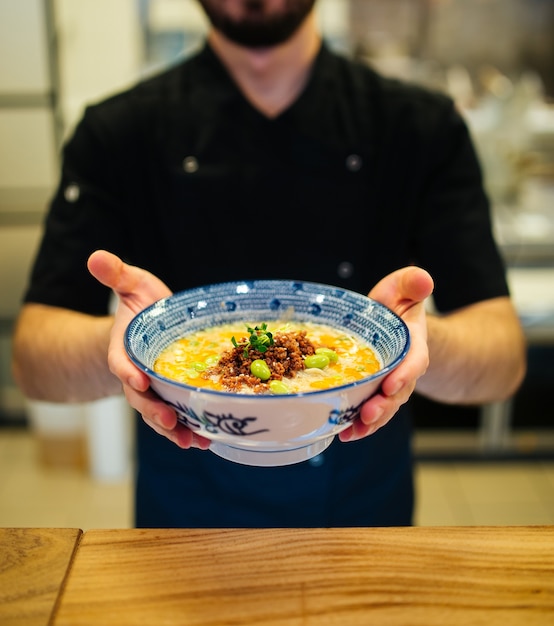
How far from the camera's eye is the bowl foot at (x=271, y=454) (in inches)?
38.5

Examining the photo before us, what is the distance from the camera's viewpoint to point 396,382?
0.93 m

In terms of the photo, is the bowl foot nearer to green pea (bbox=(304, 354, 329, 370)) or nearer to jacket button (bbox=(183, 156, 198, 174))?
green pea (bbox=(304, 354, 329, 370))

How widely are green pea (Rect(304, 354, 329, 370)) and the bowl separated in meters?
0.09

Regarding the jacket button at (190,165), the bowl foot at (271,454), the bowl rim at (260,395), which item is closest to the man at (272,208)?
the jacket button at (190,165)

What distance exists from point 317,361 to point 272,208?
804 millimetres

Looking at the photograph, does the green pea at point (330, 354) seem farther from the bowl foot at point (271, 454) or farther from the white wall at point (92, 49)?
the white wall at point (92, 49)

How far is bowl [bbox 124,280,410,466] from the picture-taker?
871 millimetres

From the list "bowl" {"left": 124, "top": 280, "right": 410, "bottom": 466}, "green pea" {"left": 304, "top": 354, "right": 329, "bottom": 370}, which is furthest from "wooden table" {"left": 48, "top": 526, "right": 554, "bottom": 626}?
"green pea" {"left": 304, "top": 354, "right": 329, "bottom": 370}

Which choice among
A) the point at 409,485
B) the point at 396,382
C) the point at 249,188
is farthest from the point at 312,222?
the point at 396,382

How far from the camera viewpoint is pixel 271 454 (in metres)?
0.98

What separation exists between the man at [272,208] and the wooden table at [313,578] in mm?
790

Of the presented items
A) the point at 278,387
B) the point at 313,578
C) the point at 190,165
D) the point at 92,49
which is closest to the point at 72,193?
the point at 190,165

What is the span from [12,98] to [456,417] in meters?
2.76

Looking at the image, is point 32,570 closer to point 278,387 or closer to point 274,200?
point 278,387
